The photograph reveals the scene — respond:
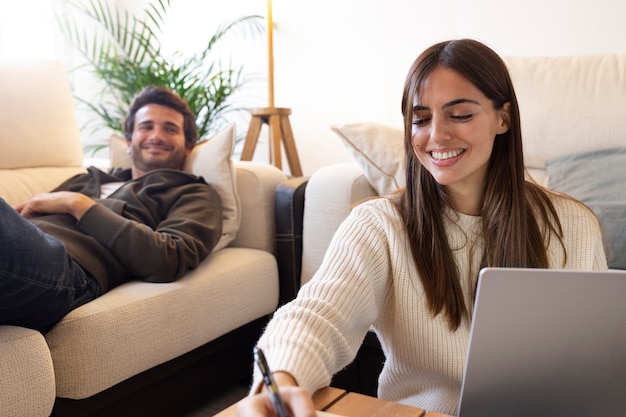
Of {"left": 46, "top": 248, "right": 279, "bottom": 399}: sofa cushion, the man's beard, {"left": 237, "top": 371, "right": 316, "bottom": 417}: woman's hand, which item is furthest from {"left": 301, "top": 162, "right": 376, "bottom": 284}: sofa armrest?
{"left": 237, "top": 371, "right": 316, "bottom": 417}: woman's hand

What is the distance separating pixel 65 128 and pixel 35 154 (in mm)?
151

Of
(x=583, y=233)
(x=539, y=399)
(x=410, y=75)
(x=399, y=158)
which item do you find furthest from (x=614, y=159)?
(x=539, y=399)

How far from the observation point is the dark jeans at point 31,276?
4.30 feet

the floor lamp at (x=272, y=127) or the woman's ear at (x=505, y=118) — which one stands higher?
→ the woman's ear at (x=505, y=118)

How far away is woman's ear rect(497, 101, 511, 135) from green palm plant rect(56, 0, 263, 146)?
2.18 metres

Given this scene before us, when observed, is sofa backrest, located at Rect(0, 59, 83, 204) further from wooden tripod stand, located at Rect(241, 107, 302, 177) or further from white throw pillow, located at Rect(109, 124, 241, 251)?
wooden tripod stand, located at Rect(241, 107, 302, 177)

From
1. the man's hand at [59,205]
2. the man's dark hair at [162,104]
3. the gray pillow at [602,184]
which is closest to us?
the gray pillow at [602,184]

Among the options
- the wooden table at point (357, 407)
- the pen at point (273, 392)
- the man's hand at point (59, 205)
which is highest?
the pen at point (273, 392)

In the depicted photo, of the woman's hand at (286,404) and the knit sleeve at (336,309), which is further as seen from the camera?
the knit sleeve at (336,309)

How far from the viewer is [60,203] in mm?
1761

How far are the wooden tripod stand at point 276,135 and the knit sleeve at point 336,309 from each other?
1997mm

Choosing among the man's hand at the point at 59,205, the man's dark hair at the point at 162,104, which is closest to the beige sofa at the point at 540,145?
the man's dark hair at the point at 162,104

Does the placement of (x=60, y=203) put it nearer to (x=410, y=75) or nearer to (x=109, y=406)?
(x=109, y=406)

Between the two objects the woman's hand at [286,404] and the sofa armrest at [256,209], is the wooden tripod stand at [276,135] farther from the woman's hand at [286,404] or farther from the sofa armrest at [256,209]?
the woman's hand at [286,404]
